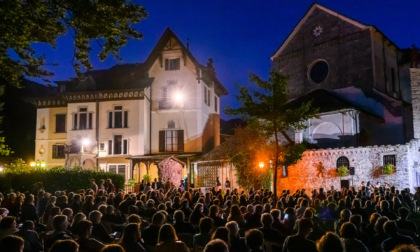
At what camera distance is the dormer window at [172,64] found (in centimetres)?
4203

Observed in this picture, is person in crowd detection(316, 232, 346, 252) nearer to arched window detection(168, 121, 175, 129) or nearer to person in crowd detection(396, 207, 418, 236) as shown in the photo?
person in crowd detection(396, 207, 418, 236)

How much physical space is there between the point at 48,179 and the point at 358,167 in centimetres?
2092

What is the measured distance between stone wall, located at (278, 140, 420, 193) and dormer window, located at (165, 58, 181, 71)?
1626 cm

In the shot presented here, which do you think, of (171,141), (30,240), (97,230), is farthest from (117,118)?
(30,240)

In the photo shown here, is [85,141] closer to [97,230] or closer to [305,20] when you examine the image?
[305,20]

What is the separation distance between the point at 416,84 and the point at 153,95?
2432cm

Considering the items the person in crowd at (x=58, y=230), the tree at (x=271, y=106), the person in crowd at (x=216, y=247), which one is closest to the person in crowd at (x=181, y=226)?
the person in crowd at (x=58, y=230)

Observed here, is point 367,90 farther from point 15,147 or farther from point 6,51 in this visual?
point 15,147

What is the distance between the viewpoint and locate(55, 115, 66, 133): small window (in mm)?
44031

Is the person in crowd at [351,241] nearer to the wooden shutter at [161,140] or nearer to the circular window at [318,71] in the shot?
the wooden shutter at [161,140]

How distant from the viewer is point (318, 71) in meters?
41.3

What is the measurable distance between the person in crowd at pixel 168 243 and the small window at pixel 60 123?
40.9m

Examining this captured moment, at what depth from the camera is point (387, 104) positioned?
3644 cm

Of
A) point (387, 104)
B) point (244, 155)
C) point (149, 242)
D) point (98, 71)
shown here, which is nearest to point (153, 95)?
point (98, 71)
